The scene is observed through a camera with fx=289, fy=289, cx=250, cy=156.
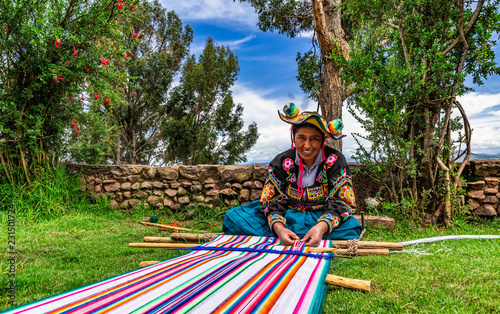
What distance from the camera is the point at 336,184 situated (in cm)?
258

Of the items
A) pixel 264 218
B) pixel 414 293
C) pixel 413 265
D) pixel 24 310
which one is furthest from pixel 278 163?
pixel 24 310

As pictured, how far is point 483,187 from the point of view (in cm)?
425

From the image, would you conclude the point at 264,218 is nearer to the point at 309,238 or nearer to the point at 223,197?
the point at 309,238

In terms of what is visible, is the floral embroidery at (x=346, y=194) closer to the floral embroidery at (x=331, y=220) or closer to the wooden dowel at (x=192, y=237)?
the floral embroidery at (x=331, y=220)

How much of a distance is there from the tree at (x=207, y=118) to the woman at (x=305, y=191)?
11740mm

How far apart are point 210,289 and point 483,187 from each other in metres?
4.67

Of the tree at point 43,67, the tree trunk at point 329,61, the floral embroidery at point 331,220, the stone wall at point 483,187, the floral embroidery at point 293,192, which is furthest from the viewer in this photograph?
the tree trunk at point 329,61

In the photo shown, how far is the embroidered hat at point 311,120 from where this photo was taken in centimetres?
253

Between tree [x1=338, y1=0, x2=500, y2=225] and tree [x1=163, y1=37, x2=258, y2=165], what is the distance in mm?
11150

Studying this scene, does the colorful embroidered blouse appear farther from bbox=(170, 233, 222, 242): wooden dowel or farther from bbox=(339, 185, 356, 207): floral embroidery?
bbox=(170, 233, 222, 242): wooden dowel

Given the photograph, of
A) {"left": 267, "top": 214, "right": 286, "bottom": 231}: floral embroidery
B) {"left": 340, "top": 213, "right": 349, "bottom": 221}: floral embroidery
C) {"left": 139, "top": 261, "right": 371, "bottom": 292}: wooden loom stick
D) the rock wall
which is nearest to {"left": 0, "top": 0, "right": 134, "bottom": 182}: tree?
the rock wall

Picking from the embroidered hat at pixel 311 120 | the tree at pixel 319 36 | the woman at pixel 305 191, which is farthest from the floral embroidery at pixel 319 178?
the tree at pixel 319 36

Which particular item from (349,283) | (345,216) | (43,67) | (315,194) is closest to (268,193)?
(315,194)

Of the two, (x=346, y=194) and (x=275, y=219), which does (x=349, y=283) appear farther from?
(x=346, y=194)
